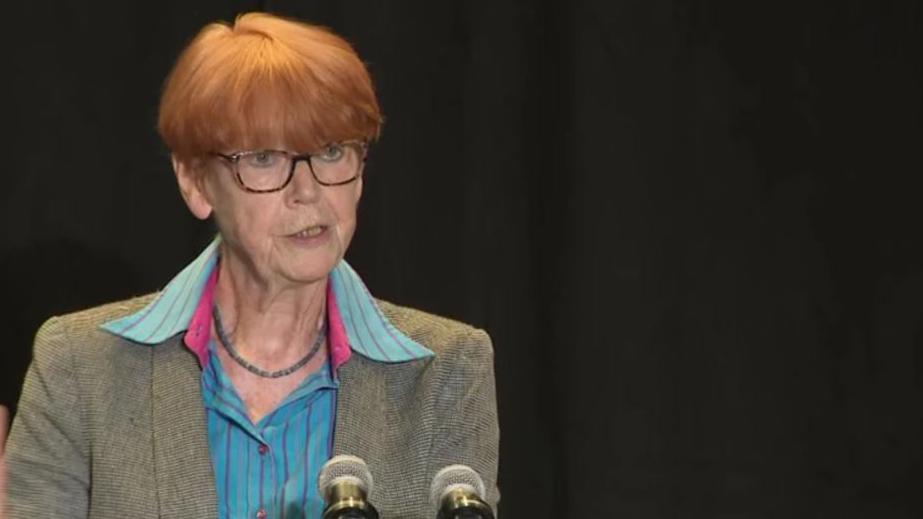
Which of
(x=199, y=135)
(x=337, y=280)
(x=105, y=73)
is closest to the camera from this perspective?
(x=199, y=135)

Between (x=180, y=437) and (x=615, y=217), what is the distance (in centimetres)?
130

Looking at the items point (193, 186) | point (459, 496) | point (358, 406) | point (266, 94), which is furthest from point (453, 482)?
point (193, 186)

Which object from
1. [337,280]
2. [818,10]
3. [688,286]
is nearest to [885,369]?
[688,286]

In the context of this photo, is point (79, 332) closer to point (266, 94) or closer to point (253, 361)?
point (253, 361)

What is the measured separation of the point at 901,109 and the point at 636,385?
0.82 meters

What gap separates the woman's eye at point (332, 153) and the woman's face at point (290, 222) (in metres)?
0.04

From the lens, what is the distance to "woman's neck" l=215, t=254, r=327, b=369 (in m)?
2.83

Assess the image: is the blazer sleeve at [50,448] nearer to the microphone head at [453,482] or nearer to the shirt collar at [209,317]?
the shirt collar at [209,317]

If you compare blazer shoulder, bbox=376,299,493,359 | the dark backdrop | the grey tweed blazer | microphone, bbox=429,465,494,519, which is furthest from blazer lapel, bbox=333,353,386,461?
the dark backdrop

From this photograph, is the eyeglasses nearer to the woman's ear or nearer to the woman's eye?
the woman's eye

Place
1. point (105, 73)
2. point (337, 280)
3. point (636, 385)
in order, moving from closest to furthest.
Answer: point (337, 280) < point (105, 73) < point (636, 385)

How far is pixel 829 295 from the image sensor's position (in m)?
3.81

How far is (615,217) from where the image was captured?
371 cm

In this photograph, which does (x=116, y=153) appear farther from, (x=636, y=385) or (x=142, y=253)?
(x=636, y=385)
